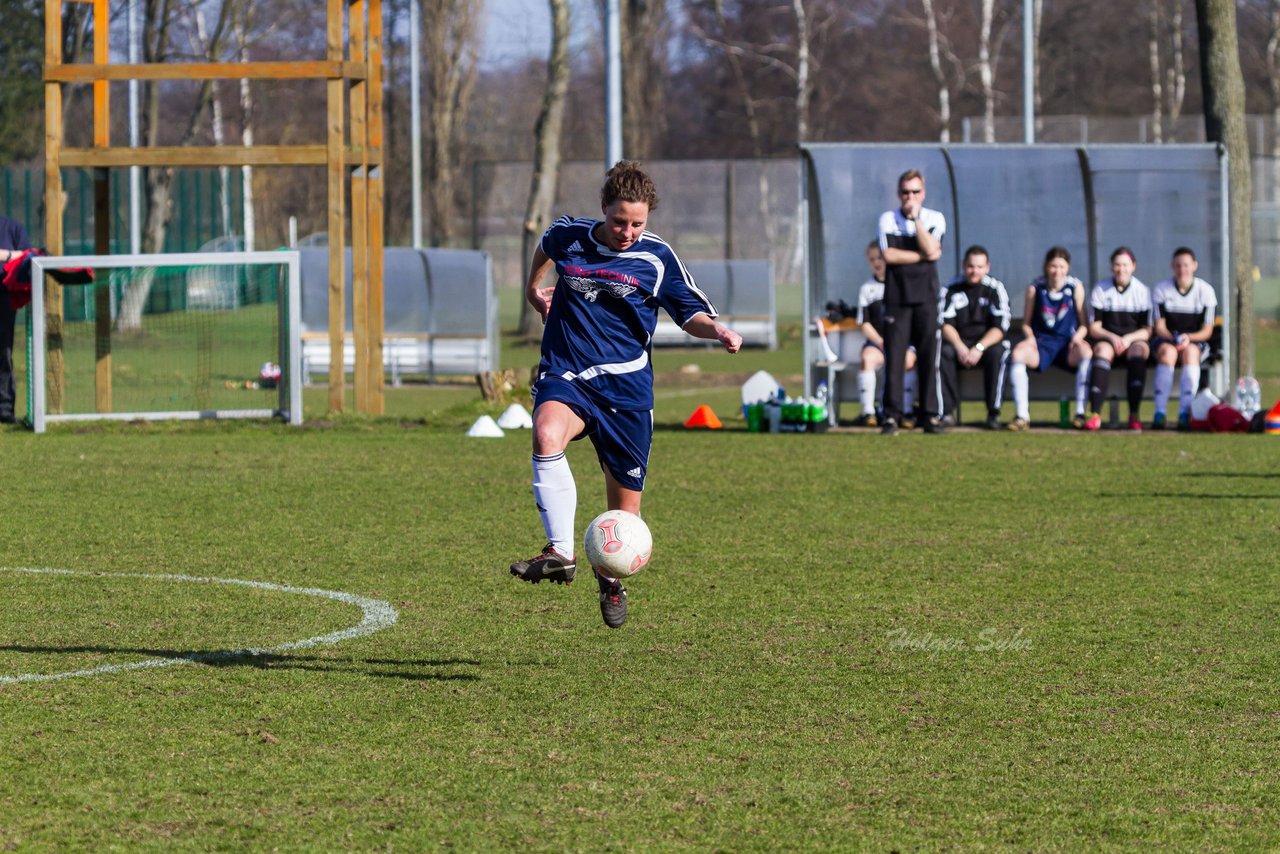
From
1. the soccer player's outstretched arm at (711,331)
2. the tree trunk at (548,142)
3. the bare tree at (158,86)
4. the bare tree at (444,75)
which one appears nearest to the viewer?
the soccer player's outstretched arm at (711,331)

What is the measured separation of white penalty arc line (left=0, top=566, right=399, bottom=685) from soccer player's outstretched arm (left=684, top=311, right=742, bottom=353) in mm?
1677

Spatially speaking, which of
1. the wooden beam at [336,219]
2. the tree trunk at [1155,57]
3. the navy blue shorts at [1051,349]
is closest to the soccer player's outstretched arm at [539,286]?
the wooden beam at [336,219]

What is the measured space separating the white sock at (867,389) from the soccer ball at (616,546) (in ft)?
33.2

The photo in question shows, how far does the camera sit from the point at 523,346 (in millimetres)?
34312

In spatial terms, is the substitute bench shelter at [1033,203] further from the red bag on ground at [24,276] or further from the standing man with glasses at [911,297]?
the red bag on ground at [24,276]

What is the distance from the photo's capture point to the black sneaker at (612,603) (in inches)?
258

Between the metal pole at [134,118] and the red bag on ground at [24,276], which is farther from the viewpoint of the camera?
the metal pole at [134,118]

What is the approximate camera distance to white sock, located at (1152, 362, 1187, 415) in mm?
16344

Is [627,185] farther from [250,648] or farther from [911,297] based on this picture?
[911,297]

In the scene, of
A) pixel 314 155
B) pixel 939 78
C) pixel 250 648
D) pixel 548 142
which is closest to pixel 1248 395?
pixel 314 155

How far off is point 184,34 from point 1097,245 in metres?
34.1

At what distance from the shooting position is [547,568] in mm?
6379

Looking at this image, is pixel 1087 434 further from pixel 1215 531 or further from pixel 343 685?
pixel 343 685

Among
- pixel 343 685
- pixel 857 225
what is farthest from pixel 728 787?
pixel 857 225
